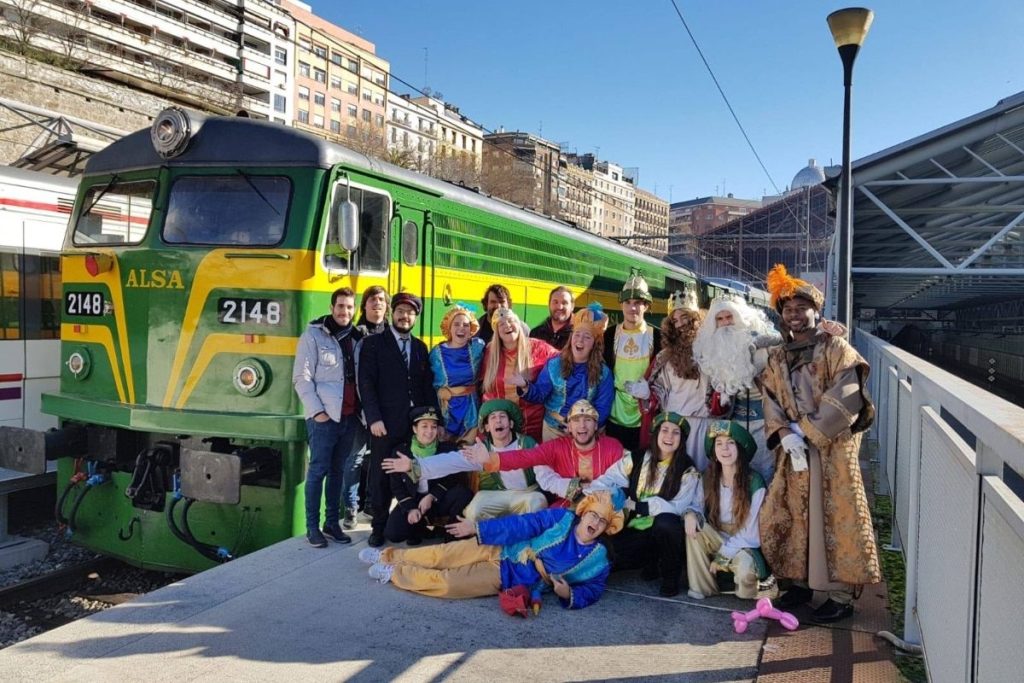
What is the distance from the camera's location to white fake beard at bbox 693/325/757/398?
5.11m

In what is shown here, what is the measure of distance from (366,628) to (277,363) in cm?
234

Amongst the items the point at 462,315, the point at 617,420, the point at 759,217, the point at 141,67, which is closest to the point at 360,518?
the point at 462,315

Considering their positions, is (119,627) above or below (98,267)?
below

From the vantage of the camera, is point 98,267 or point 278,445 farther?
point 98,267

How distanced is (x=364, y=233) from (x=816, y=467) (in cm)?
389

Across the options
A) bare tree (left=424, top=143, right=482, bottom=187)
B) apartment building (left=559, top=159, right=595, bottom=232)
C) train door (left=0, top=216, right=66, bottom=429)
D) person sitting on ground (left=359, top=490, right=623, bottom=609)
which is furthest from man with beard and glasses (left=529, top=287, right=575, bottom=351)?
apartment building (left=559, top=159, right=595, bottom=232)

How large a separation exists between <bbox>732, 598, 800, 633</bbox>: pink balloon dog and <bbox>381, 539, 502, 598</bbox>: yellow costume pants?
4.51 feet

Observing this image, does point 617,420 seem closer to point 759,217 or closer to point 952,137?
point 952,137

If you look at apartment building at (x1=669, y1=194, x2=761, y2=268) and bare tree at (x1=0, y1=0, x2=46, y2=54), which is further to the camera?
apartment building at (x1=669, y1=194, x2=761, y2=268)

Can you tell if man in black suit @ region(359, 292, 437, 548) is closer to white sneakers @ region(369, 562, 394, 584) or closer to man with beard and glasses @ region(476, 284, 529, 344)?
white sneakers @ region(369, 562, 394, 584)

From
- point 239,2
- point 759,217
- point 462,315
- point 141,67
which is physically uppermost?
point 239,2

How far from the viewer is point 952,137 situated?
12.4 m

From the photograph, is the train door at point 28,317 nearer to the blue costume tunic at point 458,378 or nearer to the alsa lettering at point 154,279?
the alsa lettering at point 154,279

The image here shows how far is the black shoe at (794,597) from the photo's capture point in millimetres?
4859
